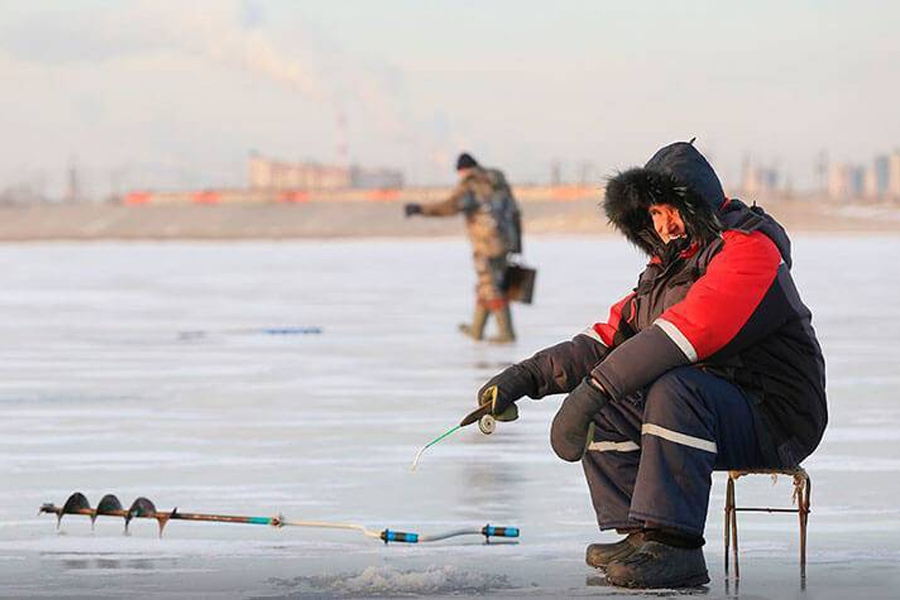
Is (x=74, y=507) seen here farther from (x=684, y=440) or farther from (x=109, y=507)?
A: (x=684, y=440)

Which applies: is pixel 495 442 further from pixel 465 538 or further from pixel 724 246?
pixel 724 246

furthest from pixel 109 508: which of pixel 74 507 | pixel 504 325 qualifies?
pixel 504 325

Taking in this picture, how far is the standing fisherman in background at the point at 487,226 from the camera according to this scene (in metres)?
18.9

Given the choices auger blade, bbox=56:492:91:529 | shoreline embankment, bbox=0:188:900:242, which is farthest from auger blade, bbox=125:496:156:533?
shoreline embankment, bbox=0:188:900:242

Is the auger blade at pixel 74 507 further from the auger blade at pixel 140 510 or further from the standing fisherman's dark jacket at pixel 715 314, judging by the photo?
the standing fisherman's dark jacket at pixel 715 314

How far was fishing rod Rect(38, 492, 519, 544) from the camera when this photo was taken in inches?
272

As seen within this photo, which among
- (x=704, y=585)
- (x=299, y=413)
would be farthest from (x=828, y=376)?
(x=704, y=585)

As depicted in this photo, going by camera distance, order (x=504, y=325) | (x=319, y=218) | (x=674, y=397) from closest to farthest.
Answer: (x=674, y=397) < (x=504, y=325) < (x=319, y=218)

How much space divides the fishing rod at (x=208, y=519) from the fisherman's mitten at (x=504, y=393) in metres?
0.95

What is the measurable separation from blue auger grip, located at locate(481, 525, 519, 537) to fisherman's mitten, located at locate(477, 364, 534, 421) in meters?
0.99

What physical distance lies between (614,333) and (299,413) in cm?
601

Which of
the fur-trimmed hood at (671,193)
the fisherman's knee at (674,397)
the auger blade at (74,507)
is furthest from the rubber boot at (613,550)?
the auger blade at (74,507)

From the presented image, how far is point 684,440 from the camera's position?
19.0 feet

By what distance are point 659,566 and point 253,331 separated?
49.3 ft
